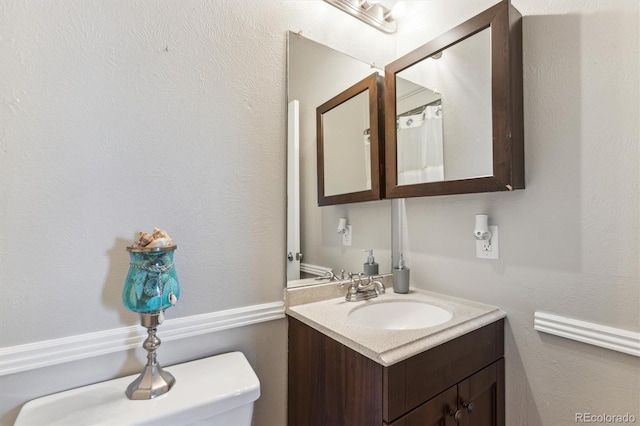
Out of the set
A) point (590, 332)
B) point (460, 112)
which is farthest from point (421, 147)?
point (590, 332)

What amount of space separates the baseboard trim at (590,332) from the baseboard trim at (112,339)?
0.90 meters

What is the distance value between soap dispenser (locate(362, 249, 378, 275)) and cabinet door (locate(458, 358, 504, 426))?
22.1 inches

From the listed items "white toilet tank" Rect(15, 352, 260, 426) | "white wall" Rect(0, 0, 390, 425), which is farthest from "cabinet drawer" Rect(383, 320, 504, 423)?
"white wall" Rect(0, 0, 390, 425)

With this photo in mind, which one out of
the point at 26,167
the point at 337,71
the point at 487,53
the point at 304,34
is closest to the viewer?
the point at 26,167

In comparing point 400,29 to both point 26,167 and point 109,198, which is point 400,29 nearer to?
point 109,198

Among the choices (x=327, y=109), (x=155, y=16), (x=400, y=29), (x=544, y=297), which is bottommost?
(x=544, y=297)

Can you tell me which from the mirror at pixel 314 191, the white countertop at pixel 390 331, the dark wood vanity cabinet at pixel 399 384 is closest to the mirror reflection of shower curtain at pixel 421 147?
the mirror at pixel 314 191

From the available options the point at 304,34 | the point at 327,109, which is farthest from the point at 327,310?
the point at 304,34

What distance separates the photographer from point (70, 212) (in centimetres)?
79

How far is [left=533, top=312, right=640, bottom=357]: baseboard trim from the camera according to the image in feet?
2.65

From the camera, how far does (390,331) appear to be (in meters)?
0.89

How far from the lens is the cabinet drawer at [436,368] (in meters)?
0.75

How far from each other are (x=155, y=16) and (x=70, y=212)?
0.62 m

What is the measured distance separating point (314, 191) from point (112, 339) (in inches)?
32.0
